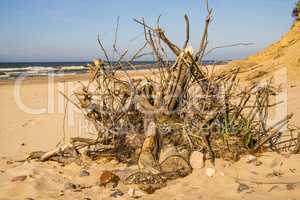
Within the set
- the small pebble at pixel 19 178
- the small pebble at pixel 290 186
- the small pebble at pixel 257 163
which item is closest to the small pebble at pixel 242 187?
the small pebble at pixel 290 186

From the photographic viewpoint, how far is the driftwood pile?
10.6 feet

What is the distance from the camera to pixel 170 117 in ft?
11.4

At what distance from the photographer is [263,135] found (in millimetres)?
3398

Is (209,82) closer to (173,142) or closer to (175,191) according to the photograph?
(173,142)

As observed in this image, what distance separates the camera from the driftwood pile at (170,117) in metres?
3.23

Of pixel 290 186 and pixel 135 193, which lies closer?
pixel 290 186

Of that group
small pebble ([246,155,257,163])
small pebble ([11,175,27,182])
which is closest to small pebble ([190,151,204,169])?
small pebble ([246,155,257,163])

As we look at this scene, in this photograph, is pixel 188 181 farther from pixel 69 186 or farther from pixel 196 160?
pixel 69 186

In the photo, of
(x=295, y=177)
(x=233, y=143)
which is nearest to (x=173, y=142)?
(x=233, y=143)

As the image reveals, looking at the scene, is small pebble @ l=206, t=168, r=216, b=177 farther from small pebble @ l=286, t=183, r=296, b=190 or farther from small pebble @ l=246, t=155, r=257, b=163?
small pebble @ l=286, t=183, r=296, b=190

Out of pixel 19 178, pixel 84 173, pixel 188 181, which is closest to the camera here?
pixel 188 181

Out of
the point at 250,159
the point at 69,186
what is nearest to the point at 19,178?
the point at 69,186

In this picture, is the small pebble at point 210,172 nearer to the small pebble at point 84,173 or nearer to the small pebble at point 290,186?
the small pebble at point 290,186

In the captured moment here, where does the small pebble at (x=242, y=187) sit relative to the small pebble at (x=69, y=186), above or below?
above
